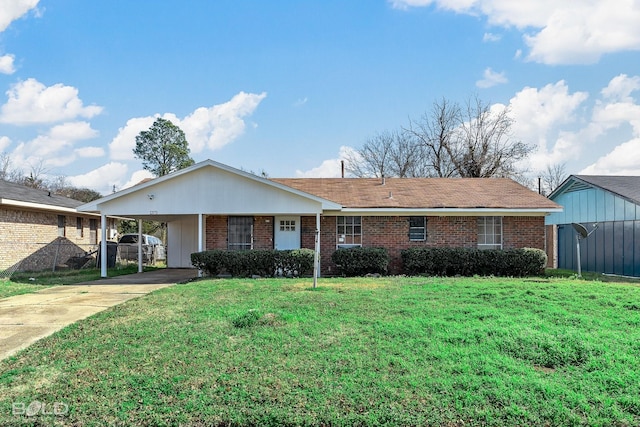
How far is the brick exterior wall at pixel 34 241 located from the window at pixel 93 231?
1510mm

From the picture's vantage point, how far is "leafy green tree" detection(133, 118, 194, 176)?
38.1 meters

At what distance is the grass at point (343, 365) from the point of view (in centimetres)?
479

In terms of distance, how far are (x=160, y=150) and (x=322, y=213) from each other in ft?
84.2

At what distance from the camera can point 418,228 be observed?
55.7 ft

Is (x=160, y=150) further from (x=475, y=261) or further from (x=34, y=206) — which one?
(x=475, y=261)

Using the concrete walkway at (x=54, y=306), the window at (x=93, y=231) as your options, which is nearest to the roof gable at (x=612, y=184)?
the concrete walkway at (x=54, y=306)

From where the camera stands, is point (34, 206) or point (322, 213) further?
point (34, 206)

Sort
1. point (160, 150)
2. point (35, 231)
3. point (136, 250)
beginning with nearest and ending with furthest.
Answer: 1. point (35, 231)
2. point (136, 250)
3. point (160, 150)

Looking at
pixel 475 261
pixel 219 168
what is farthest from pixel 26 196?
pixel 475 261

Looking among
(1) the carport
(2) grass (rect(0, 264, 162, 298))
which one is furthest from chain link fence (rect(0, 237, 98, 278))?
(1) the carport

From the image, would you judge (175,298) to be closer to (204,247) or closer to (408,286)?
(408,286)

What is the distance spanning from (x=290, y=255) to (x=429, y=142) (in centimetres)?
2550

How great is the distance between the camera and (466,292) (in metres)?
10.2

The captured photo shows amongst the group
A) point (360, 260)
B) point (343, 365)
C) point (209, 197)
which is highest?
point (209, 197)
